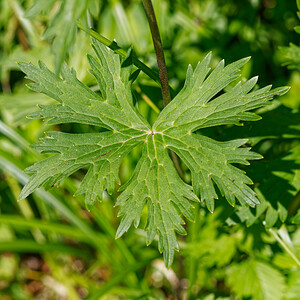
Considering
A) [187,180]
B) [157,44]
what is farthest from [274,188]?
[157,44]

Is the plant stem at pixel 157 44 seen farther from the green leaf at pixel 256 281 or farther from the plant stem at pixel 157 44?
the green leaf at pixel 256 281

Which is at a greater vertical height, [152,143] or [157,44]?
[157,44]

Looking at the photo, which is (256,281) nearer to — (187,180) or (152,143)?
(187,180)

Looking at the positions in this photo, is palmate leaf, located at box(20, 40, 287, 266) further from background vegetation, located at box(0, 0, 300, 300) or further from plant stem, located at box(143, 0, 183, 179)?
background vegetation, located at box(0, 0, 300, 300)

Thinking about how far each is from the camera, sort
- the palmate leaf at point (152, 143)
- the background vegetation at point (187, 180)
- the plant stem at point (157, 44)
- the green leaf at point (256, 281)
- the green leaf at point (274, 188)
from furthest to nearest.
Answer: the green leaf at point (256, 281), the background vegetation at point (187, 180), the green leaf at point (274, 188), the palmate leaf at point (152, 143), the plant stem at point (157, 44)

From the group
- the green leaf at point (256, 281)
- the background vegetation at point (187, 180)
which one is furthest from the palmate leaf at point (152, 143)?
the green leaf at point (256, 281)

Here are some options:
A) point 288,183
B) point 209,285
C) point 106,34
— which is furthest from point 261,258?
point 106,34

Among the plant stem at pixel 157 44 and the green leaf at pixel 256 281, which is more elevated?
the plant stem at pixel 157 44

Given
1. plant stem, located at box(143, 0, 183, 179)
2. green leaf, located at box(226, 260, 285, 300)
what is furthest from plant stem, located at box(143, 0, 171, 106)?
green leaf, located at box(226, 260, 285, 300)
